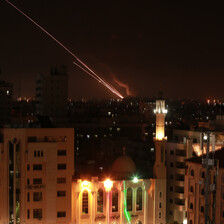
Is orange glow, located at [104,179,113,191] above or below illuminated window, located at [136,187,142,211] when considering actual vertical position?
above

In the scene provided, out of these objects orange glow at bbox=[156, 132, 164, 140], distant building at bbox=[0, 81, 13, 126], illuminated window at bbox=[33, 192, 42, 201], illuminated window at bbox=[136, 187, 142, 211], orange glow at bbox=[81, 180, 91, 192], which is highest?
distant building at bbox=[0, 81, 13, 126]

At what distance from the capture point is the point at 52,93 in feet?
266

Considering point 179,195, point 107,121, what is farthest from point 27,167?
point 107,121

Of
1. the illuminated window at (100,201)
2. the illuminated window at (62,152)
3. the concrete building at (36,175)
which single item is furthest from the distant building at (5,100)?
the illuminated window at (100,201)

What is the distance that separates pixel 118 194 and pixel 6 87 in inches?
1880

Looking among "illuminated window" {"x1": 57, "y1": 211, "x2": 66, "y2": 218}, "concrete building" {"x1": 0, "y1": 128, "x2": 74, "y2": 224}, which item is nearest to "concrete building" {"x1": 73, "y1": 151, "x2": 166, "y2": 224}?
"illuminated window" {"x1": 57, "y1": 211, "x2": 66, "y2": 218}

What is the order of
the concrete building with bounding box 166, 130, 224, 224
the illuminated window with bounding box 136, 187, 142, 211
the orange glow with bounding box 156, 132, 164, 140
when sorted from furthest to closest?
1. the concrete building with bounding box 166, 130, 224, 224
2. the orange glow with bounding box 156, 132, 164, 140
3. the illuminated window with bounding box 136, 187, 142, 211

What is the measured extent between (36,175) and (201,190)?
12.2m

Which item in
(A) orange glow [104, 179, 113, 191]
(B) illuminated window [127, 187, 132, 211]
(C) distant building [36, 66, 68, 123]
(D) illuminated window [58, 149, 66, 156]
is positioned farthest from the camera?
(C) distant building [36, 66, 68, 123]

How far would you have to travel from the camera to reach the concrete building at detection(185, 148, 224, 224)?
2734 centimetres

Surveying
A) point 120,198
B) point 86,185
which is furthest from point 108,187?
point 86,185

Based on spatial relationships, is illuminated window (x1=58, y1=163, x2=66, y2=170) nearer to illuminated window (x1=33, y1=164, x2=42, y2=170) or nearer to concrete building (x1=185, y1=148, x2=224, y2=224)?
illuminated window (x1=33, y1=164, x2=42, y2=170)

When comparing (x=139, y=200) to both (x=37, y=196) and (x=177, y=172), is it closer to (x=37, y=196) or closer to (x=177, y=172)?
(x=177, y=172)

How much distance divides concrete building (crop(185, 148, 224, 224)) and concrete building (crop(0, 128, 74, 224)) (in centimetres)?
923
